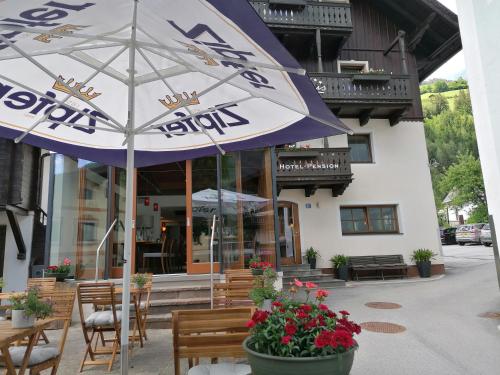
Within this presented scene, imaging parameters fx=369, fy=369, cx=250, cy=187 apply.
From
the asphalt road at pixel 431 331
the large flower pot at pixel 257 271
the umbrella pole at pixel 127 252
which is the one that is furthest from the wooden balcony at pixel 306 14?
the umbrella pole at pixel 127 252

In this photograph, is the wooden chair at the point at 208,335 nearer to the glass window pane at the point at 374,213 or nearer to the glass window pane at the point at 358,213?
the glass window pane at the point at 358,213

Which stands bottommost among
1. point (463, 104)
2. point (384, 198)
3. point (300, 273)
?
point (300, 273)

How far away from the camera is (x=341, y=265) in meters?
11.4

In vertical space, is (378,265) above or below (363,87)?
below

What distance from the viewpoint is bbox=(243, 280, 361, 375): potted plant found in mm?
1797

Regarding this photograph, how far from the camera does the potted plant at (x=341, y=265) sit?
1129cm

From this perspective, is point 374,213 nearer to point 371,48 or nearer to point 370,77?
point 370,77

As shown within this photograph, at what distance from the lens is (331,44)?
12844mm

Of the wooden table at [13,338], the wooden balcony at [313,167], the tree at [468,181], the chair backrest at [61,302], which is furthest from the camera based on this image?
the tree at [468,181]

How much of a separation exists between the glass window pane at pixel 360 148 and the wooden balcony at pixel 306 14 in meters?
3.52

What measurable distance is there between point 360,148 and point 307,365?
1178 centimetres

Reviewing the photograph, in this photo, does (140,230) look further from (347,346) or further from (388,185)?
(347,346)

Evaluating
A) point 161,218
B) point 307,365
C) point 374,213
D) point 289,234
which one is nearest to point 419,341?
point 307,365

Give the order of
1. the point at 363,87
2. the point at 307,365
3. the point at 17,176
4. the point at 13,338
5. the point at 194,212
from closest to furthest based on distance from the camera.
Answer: the point at 307,365, the point at 13,338, the point at 194,212, the point at 17,176, the point at 363,87
